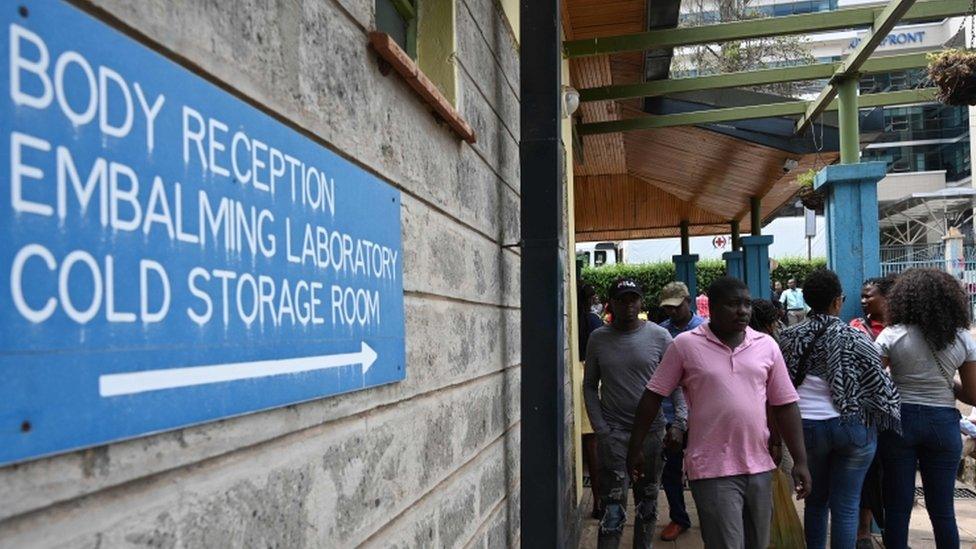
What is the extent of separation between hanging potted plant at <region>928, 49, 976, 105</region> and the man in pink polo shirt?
332 centimetres

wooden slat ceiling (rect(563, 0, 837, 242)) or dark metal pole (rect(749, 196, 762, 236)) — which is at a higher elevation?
wooden slat ceiling (rect(563, 0, 837, 242))

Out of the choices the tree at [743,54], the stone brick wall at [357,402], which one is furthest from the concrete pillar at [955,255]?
the stone brick wall at [357,402]

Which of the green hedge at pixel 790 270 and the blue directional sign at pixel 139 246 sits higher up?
the green hedge at pixel 790 270

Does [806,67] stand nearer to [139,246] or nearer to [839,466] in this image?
[839,466]

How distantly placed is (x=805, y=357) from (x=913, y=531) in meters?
2.31

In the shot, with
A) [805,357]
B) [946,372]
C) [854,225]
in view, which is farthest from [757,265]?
[805,357]

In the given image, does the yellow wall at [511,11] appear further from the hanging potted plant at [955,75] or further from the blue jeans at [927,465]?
the hanging potted plant at [955,75]

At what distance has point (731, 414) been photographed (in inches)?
139

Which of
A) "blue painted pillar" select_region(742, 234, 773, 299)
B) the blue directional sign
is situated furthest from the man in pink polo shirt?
"blue painted pillar" select_region(742, 234, 773, 299)

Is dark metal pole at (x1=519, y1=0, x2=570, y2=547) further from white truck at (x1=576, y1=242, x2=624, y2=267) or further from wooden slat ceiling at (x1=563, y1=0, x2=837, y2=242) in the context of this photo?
white truck at (x1=576, y1=242, x2=624, y2=267)

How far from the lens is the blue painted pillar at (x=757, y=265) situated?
Answer: 12539 mm

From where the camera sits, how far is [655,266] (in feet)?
91.6

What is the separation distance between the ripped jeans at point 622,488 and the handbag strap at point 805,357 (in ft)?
2.87

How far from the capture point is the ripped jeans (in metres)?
4.61
